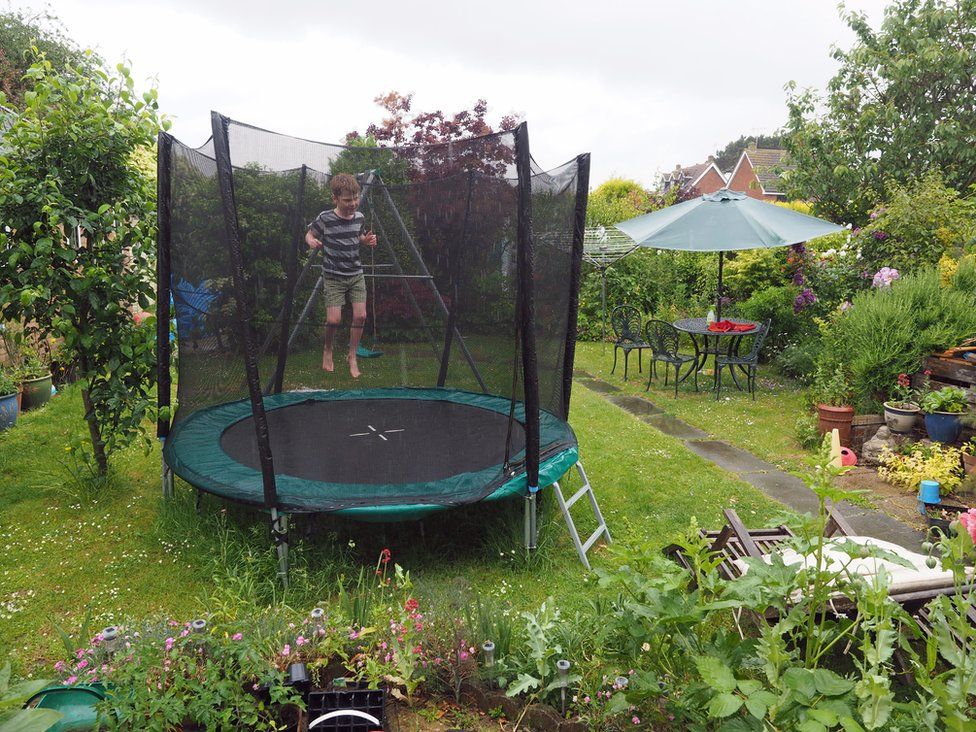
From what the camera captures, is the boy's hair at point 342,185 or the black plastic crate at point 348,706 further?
the boy's hair at point 342,185

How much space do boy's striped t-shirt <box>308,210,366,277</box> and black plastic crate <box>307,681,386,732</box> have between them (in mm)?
2275

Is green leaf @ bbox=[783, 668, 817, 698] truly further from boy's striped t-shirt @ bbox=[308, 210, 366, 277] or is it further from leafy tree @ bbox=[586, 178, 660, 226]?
leafy tree @ bbox=[586, 178, 660, 226]

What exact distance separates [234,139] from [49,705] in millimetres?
2025

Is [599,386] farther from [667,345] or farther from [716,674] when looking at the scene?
[716,674]

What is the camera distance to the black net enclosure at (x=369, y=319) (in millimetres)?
2430

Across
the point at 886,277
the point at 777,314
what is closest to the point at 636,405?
the point at 886,277

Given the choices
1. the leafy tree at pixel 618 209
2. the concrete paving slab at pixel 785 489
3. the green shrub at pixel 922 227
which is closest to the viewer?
the concrete paving slab at pixel 785 489

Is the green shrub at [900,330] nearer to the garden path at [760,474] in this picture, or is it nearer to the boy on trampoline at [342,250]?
the garden path at [760,474]

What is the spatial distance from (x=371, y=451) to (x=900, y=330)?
330 centimetres

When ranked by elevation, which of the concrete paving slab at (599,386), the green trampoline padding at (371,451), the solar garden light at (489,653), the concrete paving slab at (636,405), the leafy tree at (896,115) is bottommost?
the concrete paving slab at (636,405)

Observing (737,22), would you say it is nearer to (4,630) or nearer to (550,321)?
(550,321)

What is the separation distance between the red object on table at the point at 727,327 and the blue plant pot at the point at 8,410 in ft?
17.0

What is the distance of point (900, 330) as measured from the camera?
3.96m

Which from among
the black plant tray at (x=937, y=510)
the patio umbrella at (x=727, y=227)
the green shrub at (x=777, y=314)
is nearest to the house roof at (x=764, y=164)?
the green shrub at (x=777, y=314)
